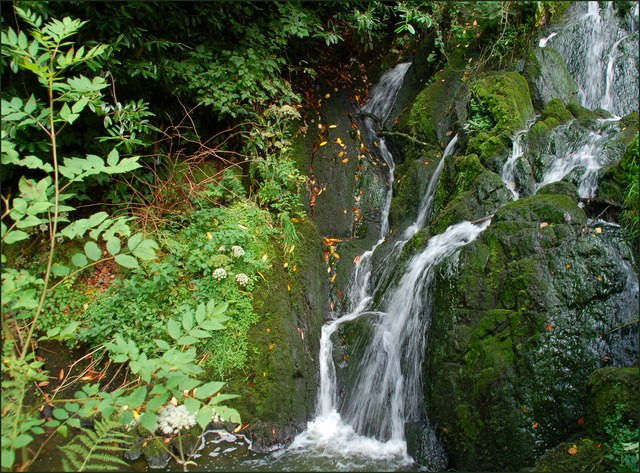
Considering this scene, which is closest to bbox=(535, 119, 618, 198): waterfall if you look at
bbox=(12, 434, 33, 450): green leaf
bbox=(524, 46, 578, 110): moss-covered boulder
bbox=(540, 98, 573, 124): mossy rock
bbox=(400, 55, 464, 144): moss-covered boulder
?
bbox=(540, 98, 573, 124): mossy rock

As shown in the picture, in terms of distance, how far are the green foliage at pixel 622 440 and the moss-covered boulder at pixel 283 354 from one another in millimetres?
2848

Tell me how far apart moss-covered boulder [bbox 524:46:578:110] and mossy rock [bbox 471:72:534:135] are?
184 mm

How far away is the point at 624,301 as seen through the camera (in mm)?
4227

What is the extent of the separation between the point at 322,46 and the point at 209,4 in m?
2.87

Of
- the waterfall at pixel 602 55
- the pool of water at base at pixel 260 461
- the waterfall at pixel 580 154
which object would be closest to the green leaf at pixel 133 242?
the pool of water at base at pixel 260 461

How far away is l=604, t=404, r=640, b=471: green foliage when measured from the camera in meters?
3.32

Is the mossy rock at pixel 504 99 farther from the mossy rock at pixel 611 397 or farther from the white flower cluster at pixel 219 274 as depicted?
the white flower cluster at pixel 219 274

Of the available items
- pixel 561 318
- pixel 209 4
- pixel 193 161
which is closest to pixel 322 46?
pixel 209 4

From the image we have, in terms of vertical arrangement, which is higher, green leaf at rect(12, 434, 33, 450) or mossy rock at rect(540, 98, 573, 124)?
mossy rock at rect(540, 98, 573, 124)

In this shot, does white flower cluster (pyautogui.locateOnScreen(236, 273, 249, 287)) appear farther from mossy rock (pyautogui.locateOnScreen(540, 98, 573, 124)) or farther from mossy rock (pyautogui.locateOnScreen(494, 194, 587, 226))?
mossy rock (pyautogui.locateOnScreen(540, 98, 573, 124))

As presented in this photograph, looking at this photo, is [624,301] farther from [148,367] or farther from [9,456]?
[9,456]

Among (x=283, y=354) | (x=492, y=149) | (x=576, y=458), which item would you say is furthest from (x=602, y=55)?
(x=283, y=354)

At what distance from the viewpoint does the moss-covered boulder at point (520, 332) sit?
12.9 ft

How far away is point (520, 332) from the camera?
415 centimetres
